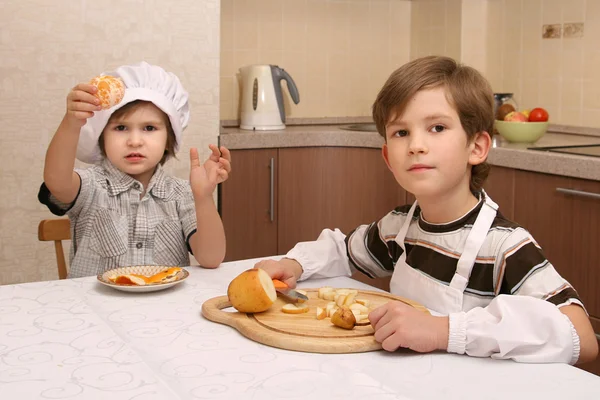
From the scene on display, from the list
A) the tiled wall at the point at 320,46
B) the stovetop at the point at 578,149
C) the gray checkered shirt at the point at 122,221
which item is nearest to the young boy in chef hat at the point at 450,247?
the gray checkered shirt at the point at 122,221

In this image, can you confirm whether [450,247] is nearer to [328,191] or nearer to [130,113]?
[130,113]

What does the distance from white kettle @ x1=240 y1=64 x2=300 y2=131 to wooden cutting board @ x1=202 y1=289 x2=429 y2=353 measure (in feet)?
7.13

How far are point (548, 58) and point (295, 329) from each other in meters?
2.53

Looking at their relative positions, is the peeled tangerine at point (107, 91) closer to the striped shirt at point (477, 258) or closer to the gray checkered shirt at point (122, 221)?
the gray checkered shirt at point (122, 221)

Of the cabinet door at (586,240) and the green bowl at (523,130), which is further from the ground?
the green bowl at (523,130)

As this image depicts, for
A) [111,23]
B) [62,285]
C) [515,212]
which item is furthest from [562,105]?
[62,285]

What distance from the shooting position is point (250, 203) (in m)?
3.27

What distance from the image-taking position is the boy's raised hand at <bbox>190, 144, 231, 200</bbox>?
5.37 feet

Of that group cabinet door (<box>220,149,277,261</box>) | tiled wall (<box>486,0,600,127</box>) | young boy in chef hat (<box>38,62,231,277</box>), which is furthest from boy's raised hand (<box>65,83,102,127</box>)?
tiled wall (<box>486,0,600,127</box>)

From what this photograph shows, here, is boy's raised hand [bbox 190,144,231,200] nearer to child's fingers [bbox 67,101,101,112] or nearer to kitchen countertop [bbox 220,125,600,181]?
child's fingers [bbox 67,101,101,112]

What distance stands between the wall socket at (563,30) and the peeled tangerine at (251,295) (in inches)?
94.0

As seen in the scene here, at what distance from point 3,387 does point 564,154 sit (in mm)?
1965

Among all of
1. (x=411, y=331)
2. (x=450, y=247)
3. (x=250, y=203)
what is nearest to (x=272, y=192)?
(x=250, y=203)

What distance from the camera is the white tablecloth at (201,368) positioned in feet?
3.17
